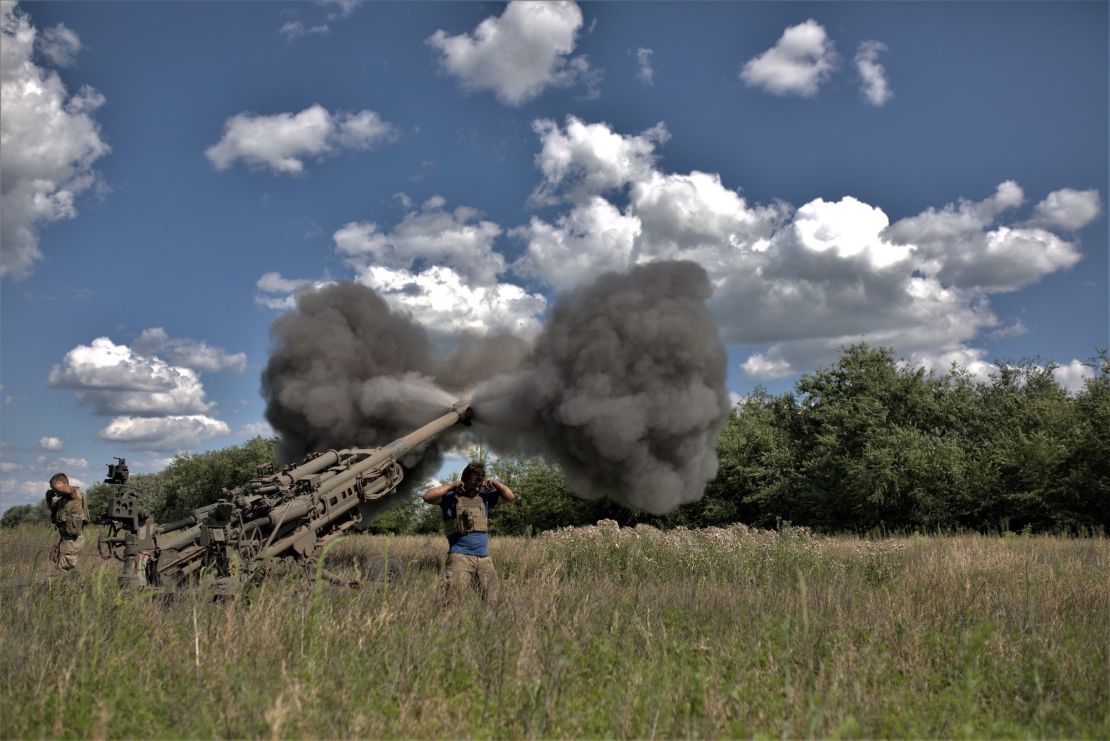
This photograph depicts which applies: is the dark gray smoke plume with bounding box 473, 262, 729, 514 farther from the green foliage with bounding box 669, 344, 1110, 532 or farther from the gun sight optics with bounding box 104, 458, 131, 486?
the green foliage with bounding box 669, 344, 1110, 532

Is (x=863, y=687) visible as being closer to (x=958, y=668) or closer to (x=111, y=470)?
(x=958, y=668)

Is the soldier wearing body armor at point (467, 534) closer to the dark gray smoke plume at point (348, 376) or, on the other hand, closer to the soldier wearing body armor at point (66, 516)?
the dark gray smoke plume at point (348, 376)

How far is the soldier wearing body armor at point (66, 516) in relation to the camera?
12430 mm

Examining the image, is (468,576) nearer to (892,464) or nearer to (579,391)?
(579,391)

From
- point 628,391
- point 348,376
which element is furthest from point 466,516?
point 348,376

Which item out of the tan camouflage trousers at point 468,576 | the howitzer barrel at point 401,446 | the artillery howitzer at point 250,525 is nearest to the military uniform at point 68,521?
the artillery howitzer at point 250,525

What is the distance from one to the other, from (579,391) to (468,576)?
422 cm

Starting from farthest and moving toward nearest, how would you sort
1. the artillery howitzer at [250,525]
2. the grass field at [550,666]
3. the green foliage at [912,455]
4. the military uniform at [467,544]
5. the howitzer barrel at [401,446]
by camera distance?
the green foliage at [912,455] → the howitzer barrel at [401,446] → the artillery howitzer at [250,525] → the military uniform at [467,544] → the grass field at [550,666]

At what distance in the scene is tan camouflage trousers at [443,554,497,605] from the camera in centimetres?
873

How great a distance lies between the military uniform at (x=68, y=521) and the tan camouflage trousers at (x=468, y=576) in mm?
7381

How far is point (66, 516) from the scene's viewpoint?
1242 cm

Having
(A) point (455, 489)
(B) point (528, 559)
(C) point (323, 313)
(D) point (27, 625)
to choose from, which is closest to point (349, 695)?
(D) point (27, 625)

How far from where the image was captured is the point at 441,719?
472 centimetres

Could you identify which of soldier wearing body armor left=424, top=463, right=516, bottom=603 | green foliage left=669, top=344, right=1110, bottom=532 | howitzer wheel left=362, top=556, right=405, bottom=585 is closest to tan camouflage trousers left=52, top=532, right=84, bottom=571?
howitzer wheel left=362, top=556, right=405, bottom=585
